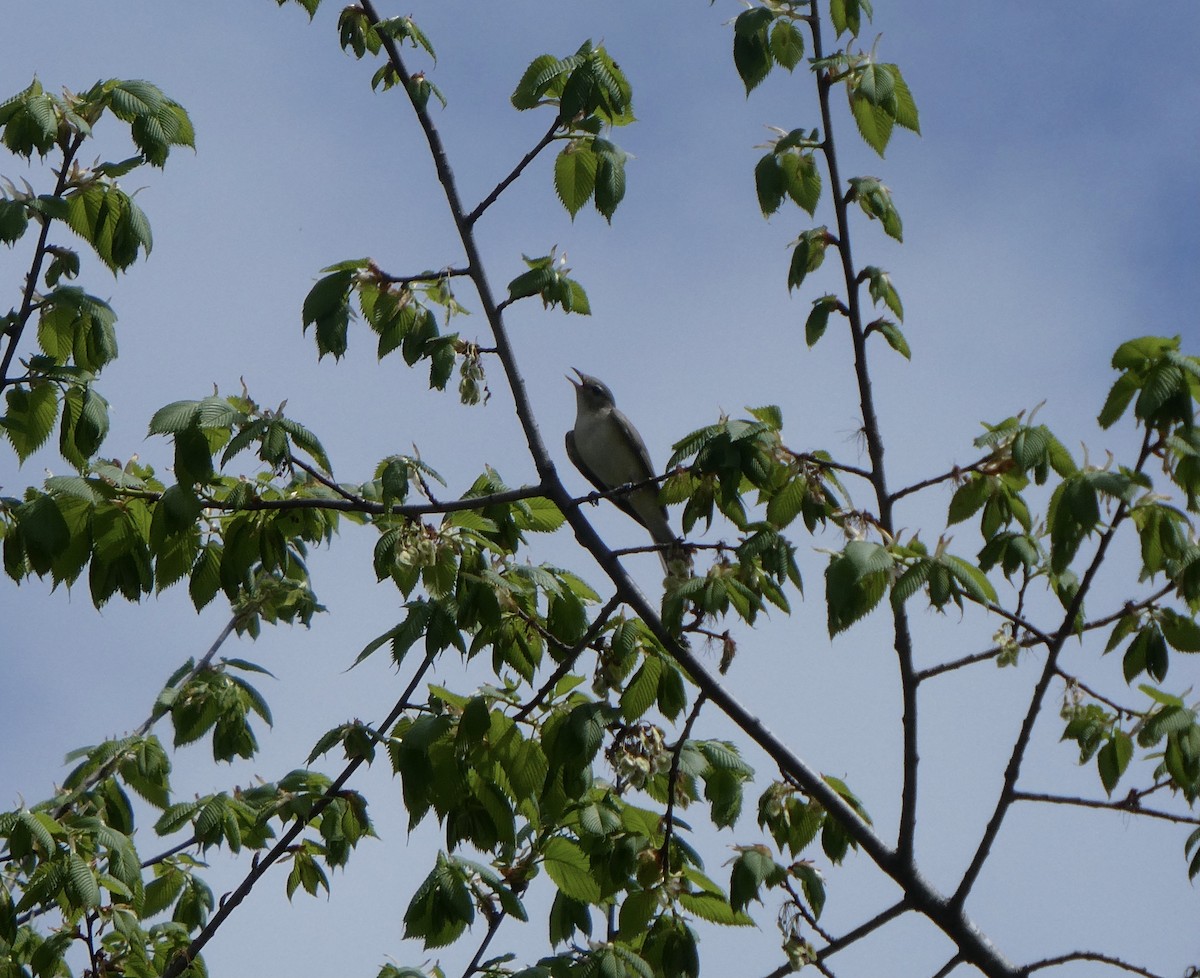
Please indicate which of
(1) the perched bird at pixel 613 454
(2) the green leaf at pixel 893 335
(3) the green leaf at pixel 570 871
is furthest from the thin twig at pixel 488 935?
(1) the perched bird at pixel 613 454

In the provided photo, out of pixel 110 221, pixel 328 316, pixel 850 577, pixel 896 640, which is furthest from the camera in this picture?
pixel 110 221

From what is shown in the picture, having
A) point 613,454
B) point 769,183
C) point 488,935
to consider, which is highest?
point 613,454

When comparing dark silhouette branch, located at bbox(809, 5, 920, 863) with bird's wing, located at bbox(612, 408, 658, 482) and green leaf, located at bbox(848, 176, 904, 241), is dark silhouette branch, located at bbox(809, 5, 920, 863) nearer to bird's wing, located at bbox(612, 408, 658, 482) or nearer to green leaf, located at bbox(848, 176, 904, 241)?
green leaf, located at bbox(848, 176, 904, 241)

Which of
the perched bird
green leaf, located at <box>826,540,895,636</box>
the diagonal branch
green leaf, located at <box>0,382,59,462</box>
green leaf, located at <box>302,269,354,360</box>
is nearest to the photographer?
green leaf, located at <box>826,540,895,636</box>

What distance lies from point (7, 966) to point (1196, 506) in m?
4.69

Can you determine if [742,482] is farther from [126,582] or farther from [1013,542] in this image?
[126,582]

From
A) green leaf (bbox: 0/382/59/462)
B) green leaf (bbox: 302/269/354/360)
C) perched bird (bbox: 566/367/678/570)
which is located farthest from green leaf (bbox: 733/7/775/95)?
perched bird (bbox: 566/367/678/570)

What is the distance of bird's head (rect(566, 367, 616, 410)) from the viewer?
1033 cm

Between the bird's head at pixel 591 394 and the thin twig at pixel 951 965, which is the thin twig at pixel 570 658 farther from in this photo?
the bird's head at pixel 591 394

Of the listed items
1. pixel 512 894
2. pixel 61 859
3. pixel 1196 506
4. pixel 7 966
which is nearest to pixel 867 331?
pixel 1196 506

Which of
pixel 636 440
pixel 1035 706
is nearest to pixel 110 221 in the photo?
pixel 1035 706

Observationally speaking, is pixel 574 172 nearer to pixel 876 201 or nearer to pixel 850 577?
pixel 876 201

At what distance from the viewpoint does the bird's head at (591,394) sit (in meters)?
10.3

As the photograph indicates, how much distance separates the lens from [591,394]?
10.5 m
